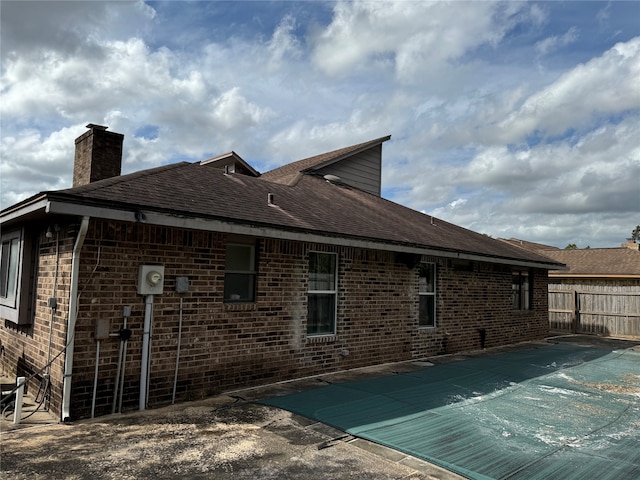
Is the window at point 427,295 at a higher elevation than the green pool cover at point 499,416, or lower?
higher

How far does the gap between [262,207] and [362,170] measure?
8448mm

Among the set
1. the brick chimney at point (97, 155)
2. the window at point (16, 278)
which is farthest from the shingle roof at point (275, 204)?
the window at point (16, 278)

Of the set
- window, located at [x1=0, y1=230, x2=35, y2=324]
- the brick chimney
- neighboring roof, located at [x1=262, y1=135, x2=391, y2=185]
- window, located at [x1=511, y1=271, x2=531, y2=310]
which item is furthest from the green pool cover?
neighboring roof, located at [x1=262, y1=135, x2=391, y2=185]

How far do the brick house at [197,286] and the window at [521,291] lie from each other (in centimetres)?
352

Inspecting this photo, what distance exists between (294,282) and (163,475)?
4140 millimetres

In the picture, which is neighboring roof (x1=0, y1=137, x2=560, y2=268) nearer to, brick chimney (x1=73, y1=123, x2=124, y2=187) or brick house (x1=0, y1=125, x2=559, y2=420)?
brick house (x1=0, y1=125, x2=559, y2=420)

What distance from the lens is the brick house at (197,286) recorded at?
220 inches

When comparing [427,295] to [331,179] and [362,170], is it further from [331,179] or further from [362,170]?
[362,170]

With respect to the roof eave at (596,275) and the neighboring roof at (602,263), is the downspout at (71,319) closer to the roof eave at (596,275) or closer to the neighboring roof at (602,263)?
the neighboring roof at (602,263)

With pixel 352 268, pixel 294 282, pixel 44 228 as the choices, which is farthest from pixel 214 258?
pixel 352 268

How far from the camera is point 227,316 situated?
6824 millimetres

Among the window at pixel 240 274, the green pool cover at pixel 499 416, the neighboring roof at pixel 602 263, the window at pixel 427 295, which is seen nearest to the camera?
the green pool cover at pixel 499 416

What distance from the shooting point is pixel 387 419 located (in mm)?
5652

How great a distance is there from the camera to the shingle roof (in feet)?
19.6
